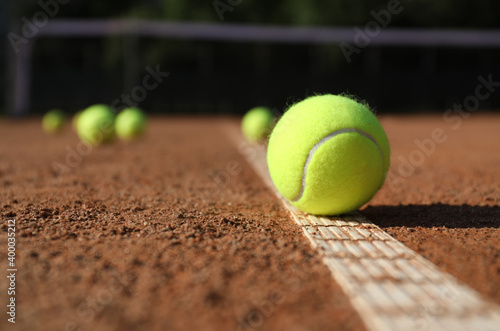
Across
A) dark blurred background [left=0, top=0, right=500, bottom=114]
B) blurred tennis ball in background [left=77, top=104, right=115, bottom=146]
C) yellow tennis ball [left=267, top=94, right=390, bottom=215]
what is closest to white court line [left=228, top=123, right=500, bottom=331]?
yellow tennis ball [left=267, top=94, right=390, bottom=215]

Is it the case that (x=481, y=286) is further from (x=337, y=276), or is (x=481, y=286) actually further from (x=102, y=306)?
(x=102, y=306)

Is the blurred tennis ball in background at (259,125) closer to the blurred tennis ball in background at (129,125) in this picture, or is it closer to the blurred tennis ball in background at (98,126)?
the blurred tennis ball in background at (129,125)

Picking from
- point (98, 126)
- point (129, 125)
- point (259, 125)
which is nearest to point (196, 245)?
point (98, 126)

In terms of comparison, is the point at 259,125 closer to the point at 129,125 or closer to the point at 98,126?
the point at 129,125

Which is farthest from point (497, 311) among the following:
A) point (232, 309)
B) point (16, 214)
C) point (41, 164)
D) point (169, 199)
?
point (41, 164)

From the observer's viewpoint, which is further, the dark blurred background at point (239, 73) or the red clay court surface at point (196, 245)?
the dark blurred background at point (239, 73)

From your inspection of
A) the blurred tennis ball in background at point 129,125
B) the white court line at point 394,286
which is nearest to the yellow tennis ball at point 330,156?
the white court line at point 394,286
